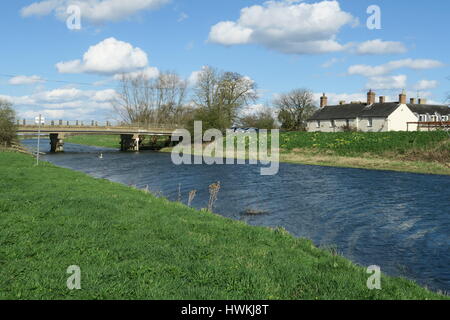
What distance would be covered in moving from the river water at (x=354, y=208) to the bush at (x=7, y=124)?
78.6 feet

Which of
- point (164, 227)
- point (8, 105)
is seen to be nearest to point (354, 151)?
point (164, 227)

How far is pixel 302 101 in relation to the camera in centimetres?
9675

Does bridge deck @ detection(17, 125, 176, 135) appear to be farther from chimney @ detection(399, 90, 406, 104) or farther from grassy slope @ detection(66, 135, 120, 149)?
chimney @ detection(399, 90, 406, 104)

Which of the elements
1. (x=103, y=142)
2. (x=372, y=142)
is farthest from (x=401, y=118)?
(x=103, y=142)

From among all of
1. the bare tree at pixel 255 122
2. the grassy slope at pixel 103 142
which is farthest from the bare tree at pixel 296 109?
the grassy slope at pixel 103 142

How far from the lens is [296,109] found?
9738 cm

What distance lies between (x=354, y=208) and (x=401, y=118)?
5169 centimetres

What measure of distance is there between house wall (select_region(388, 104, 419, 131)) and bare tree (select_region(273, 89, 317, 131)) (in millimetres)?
27335

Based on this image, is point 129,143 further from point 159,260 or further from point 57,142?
point 159,260

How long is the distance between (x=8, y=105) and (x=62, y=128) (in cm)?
1192

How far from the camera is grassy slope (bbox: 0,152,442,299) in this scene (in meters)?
7.42

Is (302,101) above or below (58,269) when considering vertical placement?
above

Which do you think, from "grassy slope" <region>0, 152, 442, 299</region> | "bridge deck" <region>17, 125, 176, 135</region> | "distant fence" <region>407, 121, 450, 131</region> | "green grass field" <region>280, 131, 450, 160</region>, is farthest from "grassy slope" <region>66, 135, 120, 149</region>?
"grassy slope" <region>0, 152, 442, 299</region>

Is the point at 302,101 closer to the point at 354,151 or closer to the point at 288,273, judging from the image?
the point at 354,151
